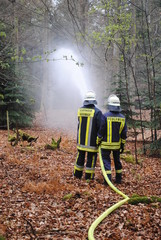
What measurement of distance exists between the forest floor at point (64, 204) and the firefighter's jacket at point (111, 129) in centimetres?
107

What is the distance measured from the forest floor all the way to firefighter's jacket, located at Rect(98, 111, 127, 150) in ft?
3.52

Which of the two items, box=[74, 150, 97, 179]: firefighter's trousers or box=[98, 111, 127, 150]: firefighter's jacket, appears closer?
box=[98, 111, 127, 150]: firefighter's jacket

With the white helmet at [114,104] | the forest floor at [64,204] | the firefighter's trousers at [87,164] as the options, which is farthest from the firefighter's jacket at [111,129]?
the forest floor at [64,204]

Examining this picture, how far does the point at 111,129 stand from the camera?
6.68 m

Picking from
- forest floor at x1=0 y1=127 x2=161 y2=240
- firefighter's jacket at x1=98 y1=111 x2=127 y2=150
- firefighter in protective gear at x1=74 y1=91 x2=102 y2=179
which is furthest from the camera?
firefighter in protective gear at x1=74 y1=91 x2=102 y2=179

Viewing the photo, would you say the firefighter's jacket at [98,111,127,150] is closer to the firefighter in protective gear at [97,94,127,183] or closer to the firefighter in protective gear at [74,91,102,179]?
the firefighter in protective gear at [97,94,127,183]

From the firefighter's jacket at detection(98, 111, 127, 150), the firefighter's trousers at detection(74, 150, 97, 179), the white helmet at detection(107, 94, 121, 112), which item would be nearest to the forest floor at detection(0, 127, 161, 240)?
the firefighter's trousers at detection(74, 150, 97, 179)

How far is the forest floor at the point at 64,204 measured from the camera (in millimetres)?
4199

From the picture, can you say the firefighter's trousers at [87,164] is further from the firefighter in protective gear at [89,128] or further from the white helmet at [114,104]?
the white helmet at [114,104]

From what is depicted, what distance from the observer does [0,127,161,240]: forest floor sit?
4.20 meters

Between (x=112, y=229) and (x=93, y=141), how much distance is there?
277cm

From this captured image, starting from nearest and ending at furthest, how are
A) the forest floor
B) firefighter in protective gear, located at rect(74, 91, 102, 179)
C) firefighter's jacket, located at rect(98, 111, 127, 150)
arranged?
1. the forest floor
2. firefighter's jacket, located at rect(98, 111, 127, 150)
3. firefighter in protective gear, located at rect(74, 91, 102, 179)

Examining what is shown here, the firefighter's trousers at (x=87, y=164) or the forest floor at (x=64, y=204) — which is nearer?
the forest floor at (x=64, y=204)

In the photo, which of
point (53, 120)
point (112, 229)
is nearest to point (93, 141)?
point (112, 229)
